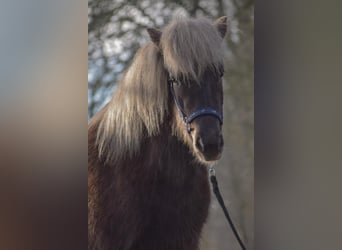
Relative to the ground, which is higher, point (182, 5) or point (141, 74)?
point (182, 5)

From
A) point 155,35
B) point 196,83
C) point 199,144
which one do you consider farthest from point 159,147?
point 155,35

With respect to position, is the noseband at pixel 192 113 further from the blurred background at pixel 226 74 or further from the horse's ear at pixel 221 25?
the horse's ear at pixel 221 25

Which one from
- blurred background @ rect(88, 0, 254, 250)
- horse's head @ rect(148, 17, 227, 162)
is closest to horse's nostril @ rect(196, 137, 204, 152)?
horse's head @ rect(148, 17, 227, 162)

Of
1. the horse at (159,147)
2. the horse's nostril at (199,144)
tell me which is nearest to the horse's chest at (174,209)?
the horse at (159,147)

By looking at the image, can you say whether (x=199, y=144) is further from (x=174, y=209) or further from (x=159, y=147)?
(x=174, y=209)

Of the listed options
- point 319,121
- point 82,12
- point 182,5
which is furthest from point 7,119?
point 319,121

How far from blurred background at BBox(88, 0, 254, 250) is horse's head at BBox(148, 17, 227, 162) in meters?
0.06

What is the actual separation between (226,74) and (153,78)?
272 mm

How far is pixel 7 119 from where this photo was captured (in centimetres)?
172

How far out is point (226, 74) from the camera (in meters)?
1.60

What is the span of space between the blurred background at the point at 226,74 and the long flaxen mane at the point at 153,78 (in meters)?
0.05

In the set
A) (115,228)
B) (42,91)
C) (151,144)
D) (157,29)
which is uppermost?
(157,29)

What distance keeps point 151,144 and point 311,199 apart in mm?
658

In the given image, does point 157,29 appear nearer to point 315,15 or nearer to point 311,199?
point 315,15
